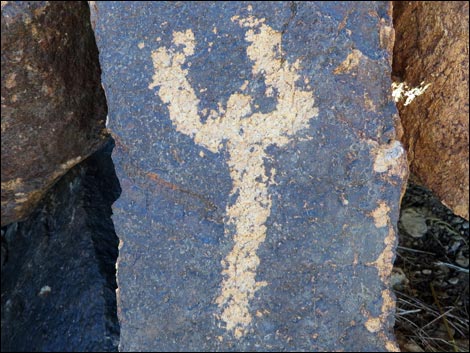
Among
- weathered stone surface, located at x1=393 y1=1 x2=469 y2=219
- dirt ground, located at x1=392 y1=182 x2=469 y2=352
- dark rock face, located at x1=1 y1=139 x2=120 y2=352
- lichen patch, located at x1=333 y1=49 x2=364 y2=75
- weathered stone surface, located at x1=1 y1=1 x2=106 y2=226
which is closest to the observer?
lichen patch, located at x1=333 y1=49 x2=364 y2=75

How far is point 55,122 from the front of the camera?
1320 mm

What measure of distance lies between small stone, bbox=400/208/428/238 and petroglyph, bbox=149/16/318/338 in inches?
32.3

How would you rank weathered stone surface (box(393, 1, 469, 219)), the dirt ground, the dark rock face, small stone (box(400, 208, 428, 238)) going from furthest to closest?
small stone (box(400, 208, 428, 238)) < the dirt ground < the dark rock face < weathered stone surface (box(393, 1, 469, 219))

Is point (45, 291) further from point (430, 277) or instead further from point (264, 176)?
point (430, 277)

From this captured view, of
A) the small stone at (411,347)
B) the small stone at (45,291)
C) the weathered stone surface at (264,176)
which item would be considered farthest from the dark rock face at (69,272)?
the small stone at (411,347)

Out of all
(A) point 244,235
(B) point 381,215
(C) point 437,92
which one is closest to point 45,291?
(A) point 244,235

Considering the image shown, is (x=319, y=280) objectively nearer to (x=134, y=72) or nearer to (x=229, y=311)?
(x=229, y=311)

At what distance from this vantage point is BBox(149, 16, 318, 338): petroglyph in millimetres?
968

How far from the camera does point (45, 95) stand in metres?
1.28

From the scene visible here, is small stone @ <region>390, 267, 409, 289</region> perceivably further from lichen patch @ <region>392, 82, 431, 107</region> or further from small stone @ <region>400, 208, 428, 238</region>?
lichen patch @ <region>392, 82, 431, 107</region>

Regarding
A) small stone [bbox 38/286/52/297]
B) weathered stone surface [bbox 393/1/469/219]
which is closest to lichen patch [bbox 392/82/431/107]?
weathered stone surface [bbox 393/1/469/219]

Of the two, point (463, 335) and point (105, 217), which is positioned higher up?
point (105, 217)

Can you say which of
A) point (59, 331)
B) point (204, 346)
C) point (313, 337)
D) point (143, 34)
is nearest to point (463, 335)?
point (313, 337)

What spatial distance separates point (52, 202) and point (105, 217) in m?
0.17
